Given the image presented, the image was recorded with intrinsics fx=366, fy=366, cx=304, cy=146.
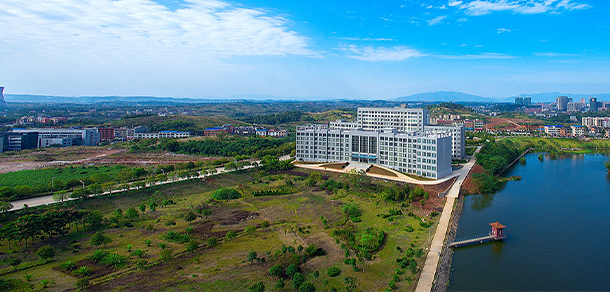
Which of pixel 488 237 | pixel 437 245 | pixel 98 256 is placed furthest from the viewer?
pixel 488 237

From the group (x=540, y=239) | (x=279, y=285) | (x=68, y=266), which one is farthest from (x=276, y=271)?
(x=540, y=239)

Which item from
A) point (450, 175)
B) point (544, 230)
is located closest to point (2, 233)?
point (544, 230)

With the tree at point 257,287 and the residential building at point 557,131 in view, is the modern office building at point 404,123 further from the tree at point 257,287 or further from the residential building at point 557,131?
the residential building at point 557,131

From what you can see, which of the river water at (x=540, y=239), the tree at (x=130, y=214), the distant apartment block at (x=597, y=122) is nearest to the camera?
the river water at (x=540, y=239)

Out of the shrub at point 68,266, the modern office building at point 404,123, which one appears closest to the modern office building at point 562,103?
the modern office building at point 404,123

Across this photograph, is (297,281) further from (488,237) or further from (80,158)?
(80,158)

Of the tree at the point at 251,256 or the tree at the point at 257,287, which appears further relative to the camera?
the tree at the point at 251,256
